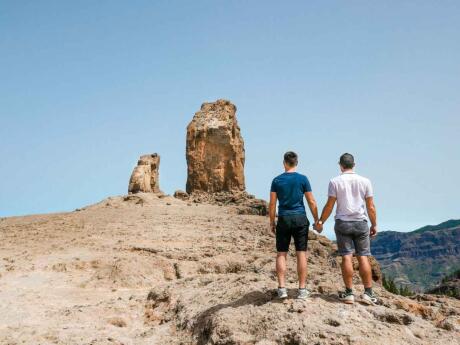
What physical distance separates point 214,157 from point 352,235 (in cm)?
2170

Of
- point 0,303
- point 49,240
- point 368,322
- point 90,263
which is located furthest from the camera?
point 49,240

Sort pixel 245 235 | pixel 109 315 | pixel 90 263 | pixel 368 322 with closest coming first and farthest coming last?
1. pixel 368 322
2. pixel 109 315
3. pixel 90 263
4. pixel 245 235

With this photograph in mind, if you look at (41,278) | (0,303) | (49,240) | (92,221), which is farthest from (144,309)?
(92,221)

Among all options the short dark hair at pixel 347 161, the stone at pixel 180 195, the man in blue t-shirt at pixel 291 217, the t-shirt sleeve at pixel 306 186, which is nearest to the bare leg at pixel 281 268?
the man in blue t-shirt at pixel 291 217

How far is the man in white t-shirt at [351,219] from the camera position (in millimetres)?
6199

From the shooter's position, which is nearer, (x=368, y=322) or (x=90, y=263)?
(x=368, y=322)

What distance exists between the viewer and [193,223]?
17.6 metres

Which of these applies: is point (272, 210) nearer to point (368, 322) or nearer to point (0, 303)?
point (368, 322)

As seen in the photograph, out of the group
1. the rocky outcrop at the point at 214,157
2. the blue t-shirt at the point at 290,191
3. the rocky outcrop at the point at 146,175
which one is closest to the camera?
the blue t-shirt at the point at 290,191

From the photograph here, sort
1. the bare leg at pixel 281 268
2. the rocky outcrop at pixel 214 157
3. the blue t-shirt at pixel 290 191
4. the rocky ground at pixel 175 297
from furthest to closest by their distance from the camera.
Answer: the rocky outcrop at pixel 214 157 < the blue t-shirt at pixel 290 191 < the bare leg at pixel 281 268 < the rocky ground at pixel 175 297

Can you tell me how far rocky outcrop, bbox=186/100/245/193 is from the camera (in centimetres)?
2766

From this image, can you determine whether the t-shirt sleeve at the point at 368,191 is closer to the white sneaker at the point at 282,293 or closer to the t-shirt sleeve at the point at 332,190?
the t-shirt sleeve at the point at 332,190

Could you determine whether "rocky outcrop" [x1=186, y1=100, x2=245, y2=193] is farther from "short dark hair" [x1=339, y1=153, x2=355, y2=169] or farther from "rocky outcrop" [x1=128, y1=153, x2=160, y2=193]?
"short dark hair" [x1=339, y1=153, x2=355, y2=169]

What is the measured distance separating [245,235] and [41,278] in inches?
292
